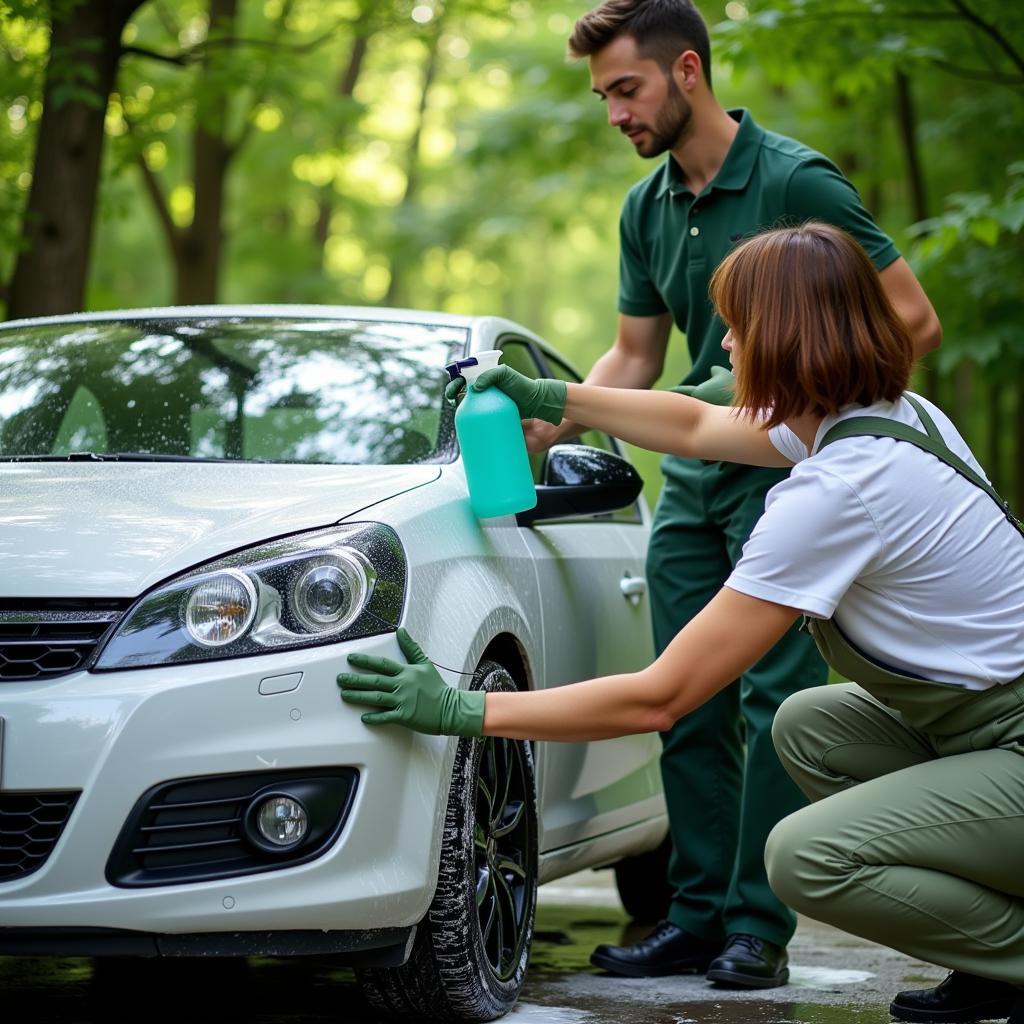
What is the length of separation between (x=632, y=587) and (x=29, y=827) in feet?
7.29

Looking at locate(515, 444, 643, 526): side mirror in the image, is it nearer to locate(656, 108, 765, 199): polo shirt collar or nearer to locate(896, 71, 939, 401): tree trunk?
locate(656, 108, 765, 199): polo shirt collar

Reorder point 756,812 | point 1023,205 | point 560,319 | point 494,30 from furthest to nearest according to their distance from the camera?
point 560,319 < point 494,30 < point 1023,205 < point 756,812

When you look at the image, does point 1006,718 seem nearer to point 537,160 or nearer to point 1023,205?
point 1023,205

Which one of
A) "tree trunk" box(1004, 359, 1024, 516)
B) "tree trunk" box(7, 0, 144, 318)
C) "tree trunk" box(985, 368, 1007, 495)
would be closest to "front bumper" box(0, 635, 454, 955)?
"tree trunk" box(7, 0, 144, 318)

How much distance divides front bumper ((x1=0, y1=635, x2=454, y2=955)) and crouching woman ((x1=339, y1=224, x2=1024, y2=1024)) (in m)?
0.09

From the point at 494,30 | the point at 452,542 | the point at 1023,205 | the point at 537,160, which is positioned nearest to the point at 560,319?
the point at 494,30

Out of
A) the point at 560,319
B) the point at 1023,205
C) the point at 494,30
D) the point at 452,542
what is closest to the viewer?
the point at 452,542

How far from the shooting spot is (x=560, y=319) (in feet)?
110

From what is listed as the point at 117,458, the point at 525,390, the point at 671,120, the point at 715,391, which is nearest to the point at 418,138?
the point at 671,120

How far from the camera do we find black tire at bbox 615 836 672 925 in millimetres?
5391

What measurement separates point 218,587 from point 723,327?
186 cm

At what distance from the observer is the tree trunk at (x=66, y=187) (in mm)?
7867

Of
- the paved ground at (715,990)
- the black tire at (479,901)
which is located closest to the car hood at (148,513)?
the black tire at (479,901)

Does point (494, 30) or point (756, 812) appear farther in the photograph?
point (494, 30)
